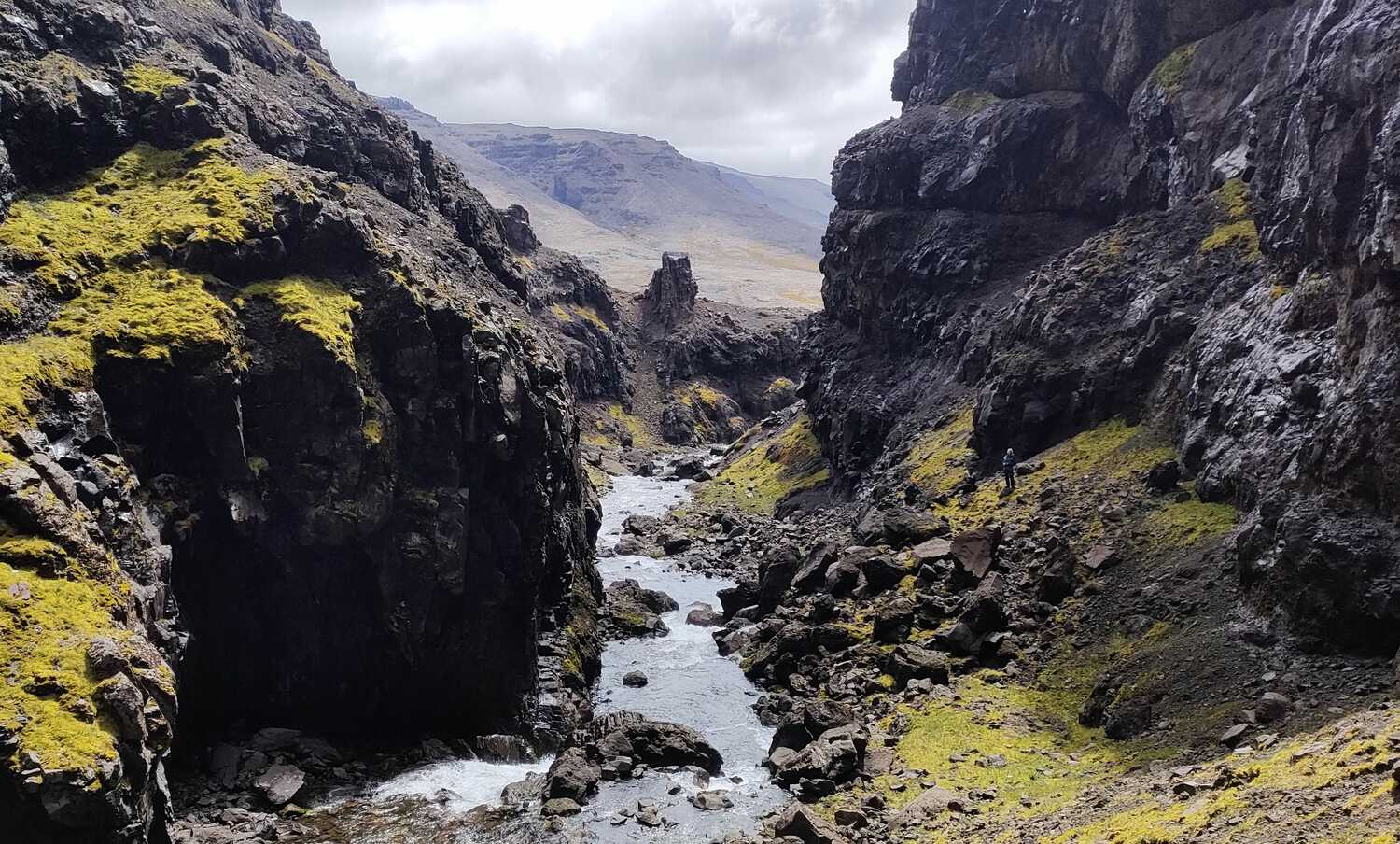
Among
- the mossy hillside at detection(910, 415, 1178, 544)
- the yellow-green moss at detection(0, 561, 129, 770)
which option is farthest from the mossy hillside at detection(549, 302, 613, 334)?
the yellow-green moss at detection(0, 561, 129, 770)

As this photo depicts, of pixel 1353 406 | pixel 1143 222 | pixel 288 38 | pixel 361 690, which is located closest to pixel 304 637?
pixel 361 690

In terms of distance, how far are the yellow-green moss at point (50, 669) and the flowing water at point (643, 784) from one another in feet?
43.4

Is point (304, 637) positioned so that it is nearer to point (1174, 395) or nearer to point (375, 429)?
point (375, 429)

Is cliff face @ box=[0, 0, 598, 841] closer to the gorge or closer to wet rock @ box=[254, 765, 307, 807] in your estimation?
the gorge

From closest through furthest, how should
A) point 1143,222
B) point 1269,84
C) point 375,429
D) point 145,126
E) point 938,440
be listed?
point 375,429, point 145,126, point 1269,84, point 1143,222, point 938,440

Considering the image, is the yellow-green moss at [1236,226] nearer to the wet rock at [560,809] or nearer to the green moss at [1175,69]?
the green moss at [1175,69]

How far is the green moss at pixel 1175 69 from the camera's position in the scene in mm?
76312

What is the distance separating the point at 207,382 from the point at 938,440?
2331 inches

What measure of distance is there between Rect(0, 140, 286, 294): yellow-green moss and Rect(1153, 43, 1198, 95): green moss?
68.2m

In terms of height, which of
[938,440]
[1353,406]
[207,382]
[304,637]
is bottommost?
[304,637]

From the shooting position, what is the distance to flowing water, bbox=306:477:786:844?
35969mm

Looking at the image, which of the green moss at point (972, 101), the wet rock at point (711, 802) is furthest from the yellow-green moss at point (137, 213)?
the green moss at point (972, 101)

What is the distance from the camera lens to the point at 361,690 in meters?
44.5

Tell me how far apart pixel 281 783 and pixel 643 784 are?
47.7 ft
